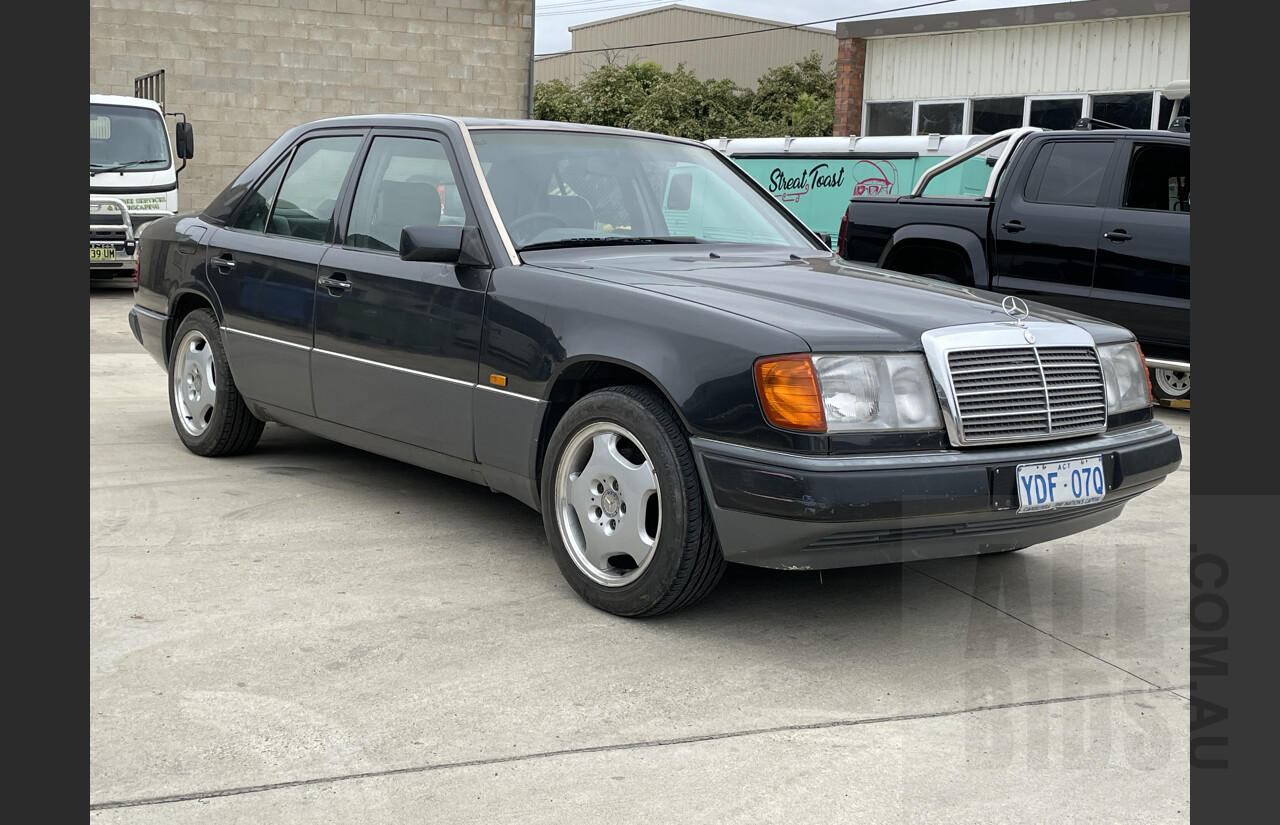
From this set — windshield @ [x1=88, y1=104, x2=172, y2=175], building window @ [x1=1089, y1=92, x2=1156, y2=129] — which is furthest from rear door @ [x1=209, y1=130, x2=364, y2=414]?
building window @ [x1=1089, y1=92, x2=1156, y2=129]

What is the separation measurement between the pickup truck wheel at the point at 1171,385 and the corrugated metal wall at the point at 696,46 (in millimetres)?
44039

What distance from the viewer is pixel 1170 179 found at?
8773mm

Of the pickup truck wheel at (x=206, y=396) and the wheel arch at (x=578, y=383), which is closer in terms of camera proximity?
the wheel arch at (x=578, y=383)

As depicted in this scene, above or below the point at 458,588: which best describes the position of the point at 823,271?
above

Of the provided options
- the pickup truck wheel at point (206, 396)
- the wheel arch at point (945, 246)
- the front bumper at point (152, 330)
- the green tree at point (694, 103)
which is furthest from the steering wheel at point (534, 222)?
the green tree at point (694, 103)

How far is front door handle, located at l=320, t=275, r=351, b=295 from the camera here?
17.3ft

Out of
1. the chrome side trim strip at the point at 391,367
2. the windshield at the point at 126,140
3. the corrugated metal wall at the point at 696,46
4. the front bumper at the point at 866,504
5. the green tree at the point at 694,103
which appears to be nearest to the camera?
the front bumper at the point at 866,504

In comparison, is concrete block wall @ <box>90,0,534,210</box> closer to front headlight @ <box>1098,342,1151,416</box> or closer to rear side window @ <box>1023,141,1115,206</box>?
rear side window @ <box>1023,141,1115,206</box>

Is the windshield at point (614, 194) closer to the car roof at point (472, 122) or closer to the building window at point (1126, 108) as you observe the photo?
the car roof at point (472, 122)

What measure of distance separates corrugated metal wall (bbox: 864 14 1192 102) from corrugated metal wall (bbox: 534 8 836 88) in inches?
1158

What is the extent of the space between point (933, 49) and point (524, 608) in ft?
65.6

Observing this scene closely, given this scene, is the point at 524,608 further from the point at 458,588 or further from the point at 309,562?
the point at 309,562

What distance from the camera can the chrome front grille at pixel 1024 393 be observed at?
384 centimetres
